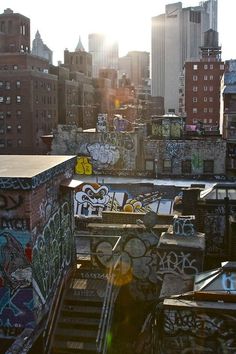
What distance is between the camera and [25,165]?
14812 mm

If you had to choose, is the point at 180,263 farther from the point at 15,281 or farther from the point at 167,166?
the point at 167,166

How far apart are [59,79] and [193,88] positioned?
3059cm

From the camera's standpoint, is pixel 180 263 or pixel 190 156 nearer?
pixel 180 263

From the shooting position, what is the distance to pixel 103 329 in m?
13.0

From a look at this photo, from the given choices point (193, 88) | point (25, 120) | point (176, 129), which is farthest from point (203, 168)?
point (193, 88)

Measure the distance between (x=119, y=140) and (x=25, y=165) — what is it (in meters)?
29.0

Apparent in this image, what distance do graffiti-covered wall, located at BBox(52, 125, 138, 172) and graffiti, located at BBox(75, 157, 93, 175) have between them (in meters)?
0.35

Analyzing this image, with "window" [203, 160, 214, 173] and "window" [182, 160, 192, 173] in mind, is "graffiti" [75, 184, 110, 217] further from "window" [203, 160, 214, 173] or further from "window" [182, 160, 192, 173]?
"window" [203, 160, 214, 173]

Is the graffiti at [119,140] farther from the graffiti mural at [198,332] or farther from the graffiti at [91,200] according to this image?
the graffiti mural at [198,332]

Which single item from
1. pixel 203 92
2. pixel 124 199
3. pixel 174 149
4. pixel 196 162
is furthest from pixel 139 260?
pixel 203 92

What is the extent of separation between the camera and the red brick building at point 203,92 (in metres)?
109

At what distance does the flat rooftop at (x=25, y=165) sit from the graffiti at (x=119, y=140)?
2630cm

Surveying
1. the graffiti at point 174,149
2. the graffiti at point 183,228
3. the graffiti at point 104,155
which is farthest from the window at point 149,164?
the graffiti at point 183,228

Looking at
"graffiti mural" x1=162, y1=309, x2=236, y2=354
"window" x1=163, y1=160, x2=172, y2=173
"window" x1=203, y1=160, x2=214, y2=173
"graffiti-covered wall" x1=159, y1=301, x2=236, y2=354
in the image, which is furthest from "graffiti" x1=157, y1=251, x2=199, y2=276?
"window" x1=203, y1=160, x2=214, y2=173
